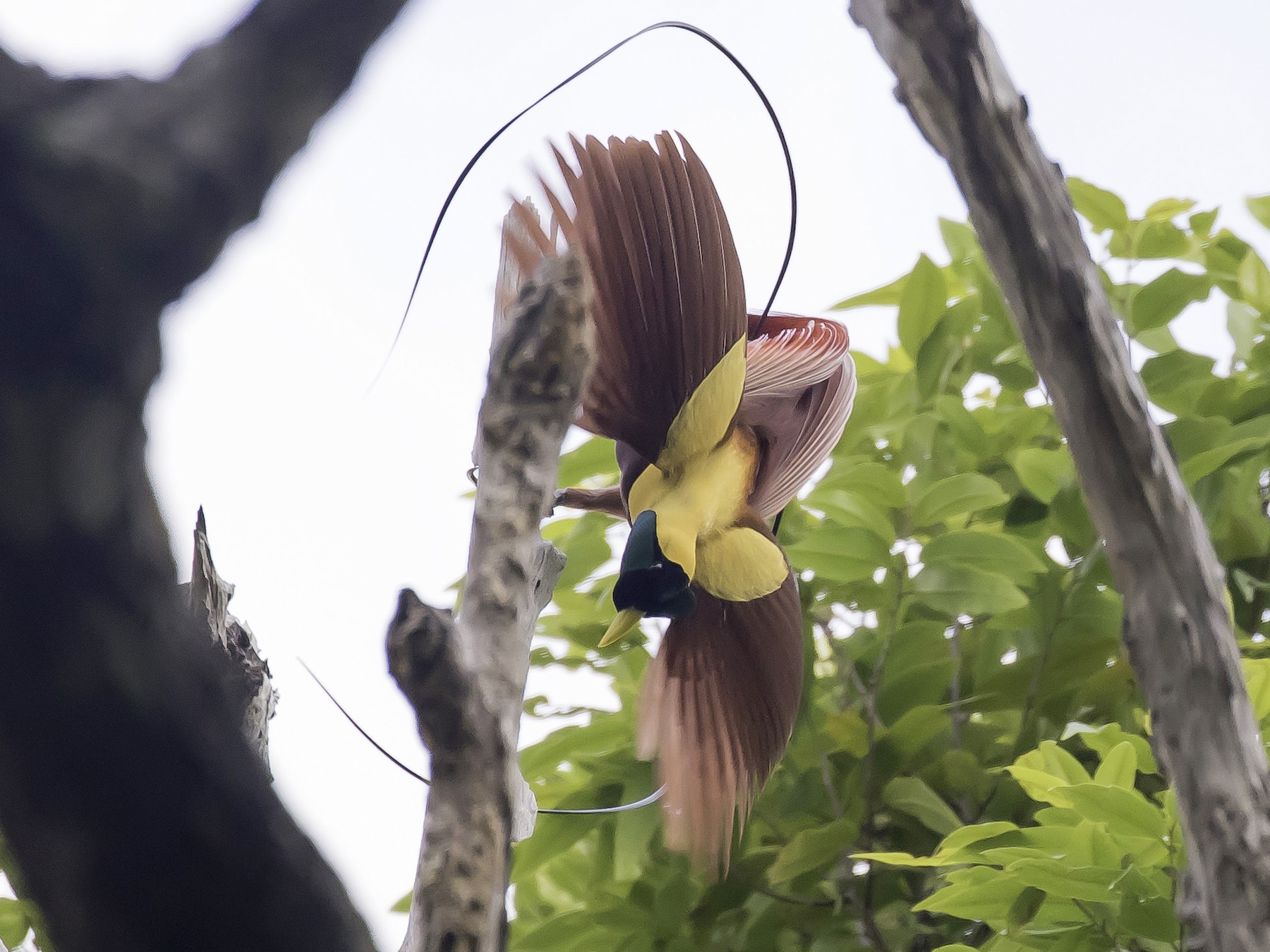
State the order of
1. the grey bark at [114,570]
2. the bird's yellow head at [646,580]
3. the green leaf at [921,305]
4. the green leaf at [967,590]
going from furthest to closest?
the green leaf at [921,305]
the green leaf at [967,590]
the bird's yellow head at [646,580]
the grey bark at [114,570]

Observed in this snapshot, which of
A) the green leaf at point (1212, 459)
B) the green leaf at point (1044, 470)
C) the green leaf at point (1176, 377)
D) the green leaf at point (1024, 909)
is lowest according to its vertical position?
the green leaf at point (1024, 909)

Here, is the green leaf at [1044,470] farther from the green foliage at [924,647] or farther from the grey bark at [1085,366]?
the grey bark at [1085,366]

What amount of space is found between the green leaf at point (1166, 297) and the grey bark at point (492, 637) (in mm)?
437

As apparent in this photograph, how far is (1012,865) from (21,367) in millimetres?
370

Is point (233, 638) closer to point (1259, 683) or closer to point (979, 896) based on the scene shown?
point (979, 896)

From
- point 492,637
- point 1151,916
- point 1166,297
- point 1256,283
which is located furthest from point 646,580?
point 1256,283

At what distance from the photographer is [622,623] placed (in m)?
0.40

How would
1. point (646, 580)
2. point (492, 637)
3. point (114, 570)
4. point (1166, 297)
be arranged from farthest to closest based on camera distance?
point (1166, 297)
point (646, 580)
point (492, 637)
point (114, 570)

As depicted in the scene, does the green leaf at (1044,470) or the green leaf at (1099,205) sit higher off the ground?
the green leaf at (1099,205)

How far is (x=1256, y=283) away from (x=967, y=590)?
323 mm

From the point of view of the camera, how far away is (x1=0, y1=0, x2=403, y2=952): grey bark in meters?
0.13

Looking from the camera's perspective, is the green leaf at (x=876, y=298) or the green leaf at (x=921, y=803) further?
the green leaf at (x=876, y=298)

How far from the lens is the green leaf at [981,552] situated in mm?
495

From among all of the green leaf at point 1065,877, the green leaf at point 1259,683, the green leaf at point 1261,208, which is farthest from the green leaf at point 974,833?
the green leaf at point 1261,208
